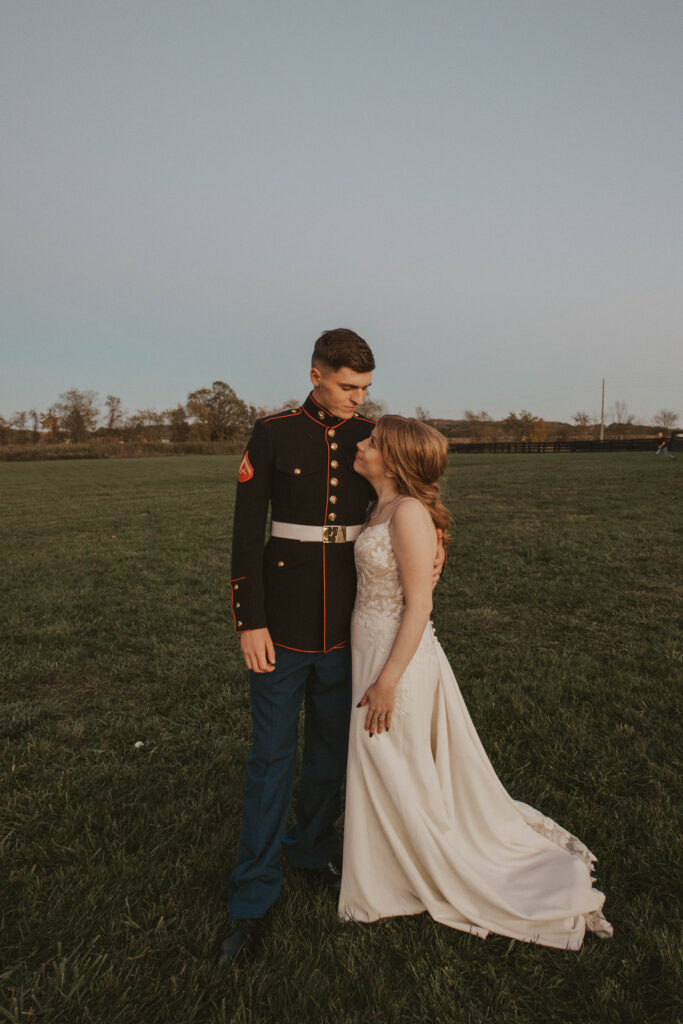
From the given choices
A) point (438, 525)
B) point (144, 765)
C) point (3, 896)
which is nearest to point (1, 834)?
point (3, 896)

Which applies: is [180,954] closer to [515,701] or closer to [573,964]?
[573,964]

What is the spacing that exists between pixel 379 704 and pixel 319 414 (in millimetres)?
1259

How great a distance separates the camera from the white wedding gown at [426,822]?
2.46 meters

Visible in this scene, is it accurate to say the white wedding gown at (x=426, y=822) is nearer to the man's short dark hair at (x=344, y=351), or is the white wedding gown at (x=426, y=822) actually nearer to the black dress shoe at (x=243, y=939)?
the black dress shoe at (x=243, y=939)

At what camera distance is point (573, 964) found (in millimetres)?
2350

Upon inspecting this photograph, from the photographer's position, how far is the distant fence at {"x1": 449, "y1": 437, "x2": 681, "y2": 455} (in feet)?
188

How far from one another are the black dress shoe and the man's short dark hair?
2.33 metres

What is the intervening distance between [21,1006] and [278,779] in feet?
3.88

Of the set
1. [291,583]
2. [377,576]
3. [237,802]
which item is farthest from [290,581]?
[237,802]

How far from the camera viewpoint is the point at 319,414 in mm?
2646

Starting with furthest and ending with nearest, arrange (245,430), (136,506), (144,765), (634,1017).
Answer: (245,430) → (136,506) → (144,765) → (634,1017)

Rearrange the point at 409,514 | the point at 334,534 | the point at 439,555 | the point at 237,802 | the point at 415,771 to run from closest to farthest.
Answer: the point at 409,514
the point at 415,771
the point at 334,534
the point at 439,555
the point at 237,802

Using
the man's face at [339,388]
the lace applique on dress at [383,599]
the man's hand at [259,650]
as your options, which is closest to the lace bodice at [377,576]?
the lace applique on dress at [383,599]

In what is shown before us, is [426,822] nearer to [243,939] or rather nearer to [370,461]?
[243,939]
